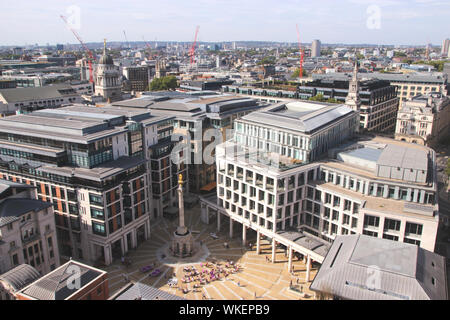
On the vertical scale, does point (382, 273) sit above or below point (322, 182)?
below

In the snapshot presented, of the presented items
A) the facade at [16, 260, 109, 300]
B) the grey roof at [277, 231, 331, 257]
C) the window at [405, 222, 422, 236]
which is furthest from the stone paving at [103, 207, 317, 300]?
the window at [405, 222, 422, 236]

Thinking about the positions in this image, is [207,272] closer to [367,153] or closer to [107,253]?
[107,253]

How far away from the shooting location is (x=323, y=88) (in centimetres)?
17125

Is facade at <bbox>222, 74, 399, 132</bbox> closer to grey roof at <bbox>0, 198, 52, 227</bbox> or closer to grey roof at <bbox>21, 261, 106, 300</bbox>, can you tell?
grey roof at <bbox>0, 198, 52, 227</bbox>

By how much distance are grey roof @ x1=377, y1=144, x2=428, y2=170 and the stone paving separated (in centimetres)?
2749

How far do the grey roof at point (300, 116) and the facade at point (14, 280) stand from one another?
61433 millimetres

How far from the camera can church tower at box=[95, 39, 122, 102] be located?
18512cm

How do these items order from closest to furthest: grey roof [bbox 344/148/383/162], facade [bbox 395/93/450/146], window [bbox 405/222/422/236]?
window [bbox 405/222/422/236], grey roof [bbox 344/148/383/162], facade [bbox 395/93/450/146]

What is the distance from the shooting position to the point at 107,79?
186125 mm

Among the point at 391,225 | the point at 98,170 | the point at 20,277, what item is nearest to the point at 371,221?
the point at 391,225

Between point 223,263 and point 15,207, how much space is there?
41.7 metres

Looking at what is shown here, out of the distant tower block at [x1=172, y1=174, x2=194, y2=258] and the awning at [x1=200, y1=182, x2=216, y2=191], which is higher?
the awning at [x1=200, y1=182, x2=216, y2=191]

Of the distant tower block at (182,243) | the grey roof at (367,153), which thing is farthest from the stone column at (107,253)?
the grey roof at (367,153)

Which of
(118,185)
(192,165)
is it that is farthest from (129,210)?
(192,165)
